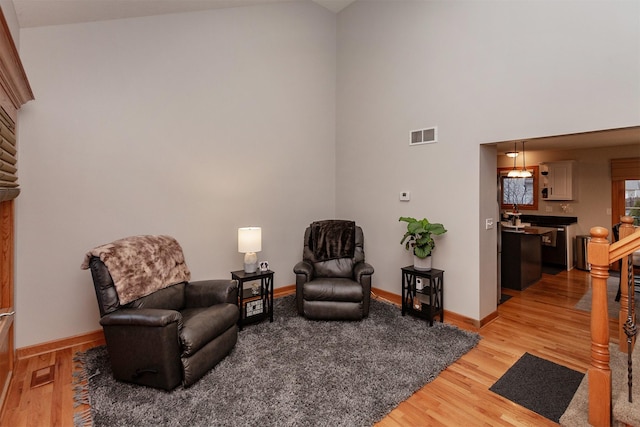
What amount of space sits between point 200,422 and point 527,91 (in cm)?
397

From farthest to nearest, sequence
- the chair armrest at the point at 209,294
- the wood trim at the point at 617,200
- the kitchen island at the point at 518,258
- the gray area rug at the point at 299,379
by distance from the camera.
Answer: the wood trim at the point at 617,200 → the kitchen island at the point at 518,258 → the chair armrest at the point at 209,294 → the gray area rug at the point at 299,379

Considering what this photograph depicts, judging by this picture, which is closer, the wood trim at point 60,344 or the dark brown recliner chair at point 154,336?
the dark brown recliner chair at point 154,336

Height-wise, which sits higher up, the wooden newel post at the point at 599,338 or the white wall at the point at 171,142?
the white wall at the point at 171,142

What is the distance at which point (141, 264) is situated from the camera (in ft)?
9.16

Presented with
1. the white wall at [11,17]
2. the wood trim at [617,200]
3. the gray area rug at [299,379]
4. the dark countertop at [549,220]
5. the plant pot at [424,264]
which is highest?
the white wall at [11,17]

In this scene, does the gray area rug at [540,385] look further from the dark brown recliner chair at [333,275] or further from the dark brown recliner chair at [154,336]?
the dark brown recliner chair at [154,336]

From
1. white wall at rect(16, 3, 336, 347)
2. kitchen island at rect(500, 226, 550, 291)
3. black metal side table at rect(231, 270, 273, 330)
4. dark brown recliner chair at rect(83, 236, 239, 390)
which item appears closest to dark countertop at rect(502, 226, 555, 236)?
kitchen island at rect(500, 226, 550, 291)

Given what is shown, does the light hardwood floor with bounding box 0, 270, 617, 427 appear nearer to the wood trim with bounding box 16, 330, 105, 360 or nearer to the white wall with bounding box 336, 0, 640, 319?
the wood trim with bounding box 16, 330, 105, 360

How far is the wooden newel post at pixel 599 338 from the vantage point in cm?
183

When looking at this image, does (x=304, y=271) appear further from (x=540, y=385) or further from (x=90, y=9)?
(x=90, y=9)

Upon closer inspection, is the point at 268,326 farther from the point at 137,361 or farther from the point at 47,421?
the point at 47,421

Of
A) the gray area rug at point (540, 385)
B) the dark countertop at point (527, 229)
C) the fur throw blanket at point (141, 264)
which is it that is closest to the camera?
the gray area rug at point (540, 385)

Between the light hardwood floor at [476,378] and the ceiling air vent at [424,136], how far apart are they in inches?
88.8

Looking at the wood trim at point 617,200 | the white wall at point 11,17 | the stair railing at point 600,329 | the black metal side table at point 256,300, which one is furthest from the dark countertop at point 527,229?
the white wall at point 11,17
